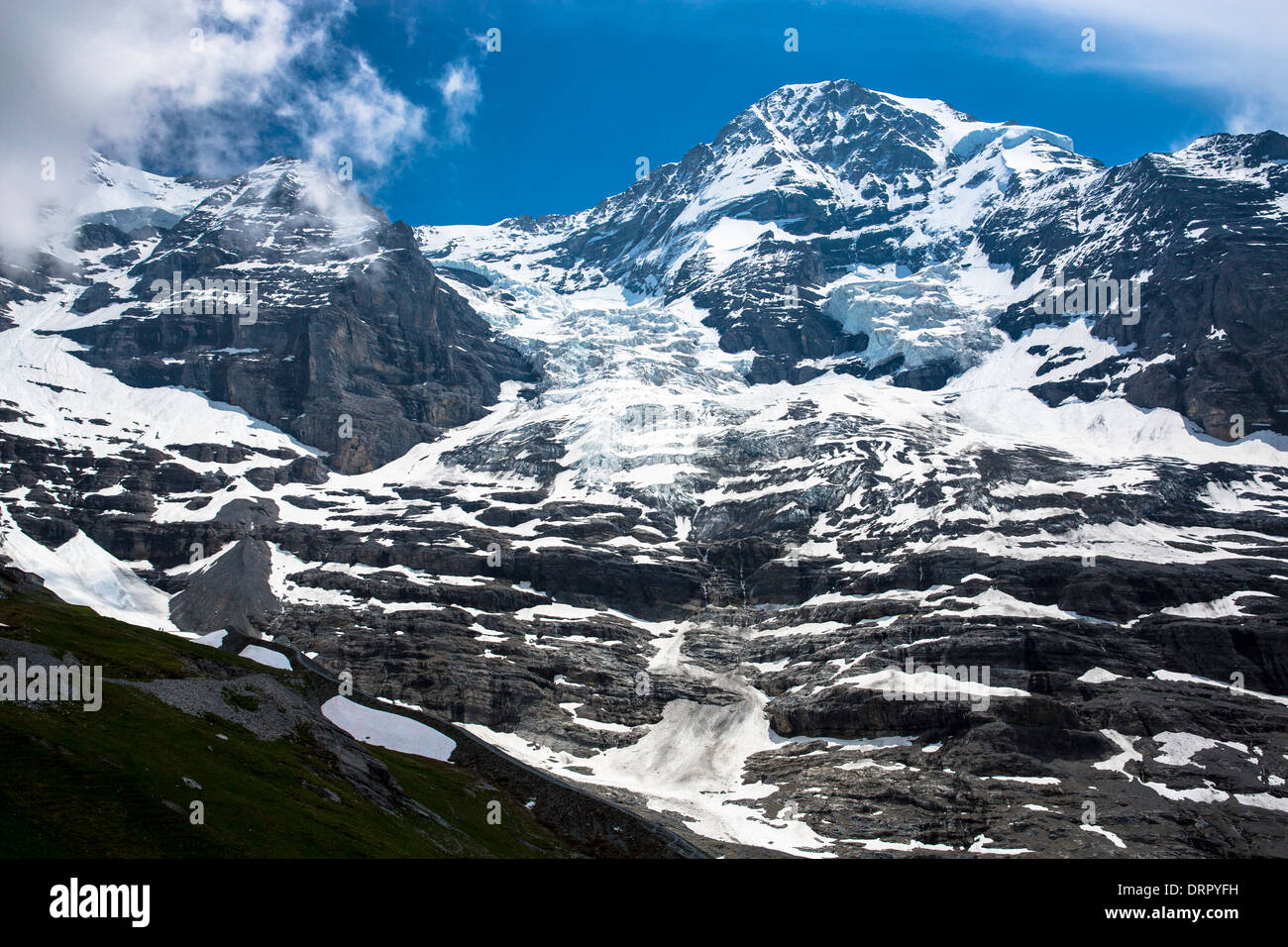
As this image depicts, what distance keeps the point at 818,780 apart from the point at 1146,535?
94.6m

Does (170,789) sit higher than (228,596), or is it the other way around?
(170,789)

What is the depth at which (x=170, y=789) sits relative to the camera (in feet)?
131

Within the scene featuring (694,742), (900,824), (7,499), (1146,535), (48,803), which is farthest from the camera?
(7,499)

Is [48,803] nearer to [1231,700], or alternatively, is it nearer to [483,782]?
[483,782]

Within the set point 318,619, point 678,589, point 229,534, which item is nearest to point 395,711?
point 318,619

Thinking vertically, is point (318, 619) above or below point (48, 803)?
below

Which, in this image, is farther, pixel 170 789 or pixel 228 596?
pixel 228 596

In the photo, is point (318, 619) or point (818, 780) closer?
point (818, 780)

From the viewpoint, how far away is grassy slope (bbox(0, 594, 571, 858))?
114 ft

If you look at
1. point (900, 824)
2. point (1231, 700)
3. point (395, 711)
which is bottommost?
point (900, 824)

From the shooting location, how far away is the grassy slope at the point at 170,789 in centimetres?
3472

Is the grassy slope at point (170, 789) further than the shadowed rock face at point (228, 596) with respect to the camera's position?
No

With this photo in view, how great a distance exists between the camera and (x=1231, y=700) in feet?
418

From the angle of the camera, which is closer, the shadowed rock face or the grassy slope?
the grassy slope
